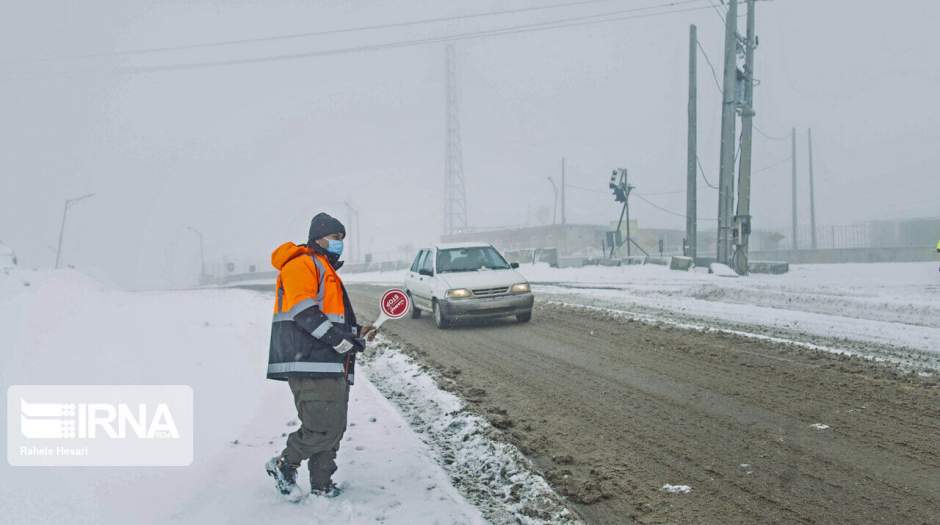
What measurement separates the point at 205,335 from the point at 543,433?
660 centimetres

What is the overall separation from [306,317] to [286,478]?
109 cm

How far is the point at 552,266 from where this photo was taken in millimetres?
34469

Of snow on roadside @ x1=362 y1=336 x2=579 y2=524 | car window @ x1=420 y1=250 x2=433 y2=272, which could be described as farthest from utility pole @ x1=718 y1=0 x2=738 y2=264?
snow on roadside @ x1=362 y1=336 x2=579 y2=524

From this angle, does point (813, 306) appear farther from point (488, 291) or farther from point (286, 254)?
point (286, 254)

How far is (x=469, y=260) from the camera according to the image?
12.6 metres

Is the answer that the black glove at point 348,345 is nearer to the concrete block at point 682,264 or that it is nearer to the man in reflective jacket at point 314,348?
the man in reflective jacket at point 314,348

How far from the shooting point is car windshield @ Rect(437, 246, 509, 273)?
1239cm

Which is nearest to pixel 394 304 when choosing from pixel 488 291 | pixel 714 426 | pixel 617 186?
pixel 714 426

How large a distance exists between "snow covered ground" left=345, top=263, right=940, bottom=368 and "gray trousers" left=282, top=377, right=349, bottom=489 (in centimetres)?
664

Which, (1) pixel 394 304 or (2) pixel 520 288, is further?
(2) pixel 520 288

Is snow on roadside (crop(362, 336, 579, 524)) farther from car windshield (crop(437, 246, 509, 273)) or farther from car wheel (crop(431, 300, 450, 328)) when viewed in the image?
car windshield (crop(437, 246, 509, 273))

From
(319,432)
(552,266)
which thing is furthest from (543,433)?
(552,266)

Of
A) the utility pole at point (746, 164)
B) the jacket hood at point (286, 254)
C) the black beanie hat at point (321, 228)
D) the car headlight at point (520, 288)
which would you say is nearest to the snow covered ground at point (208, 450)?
the jacket hood at point (286, 254)

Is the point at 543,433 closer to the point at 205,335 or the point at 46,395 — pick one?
the point at 46,395
